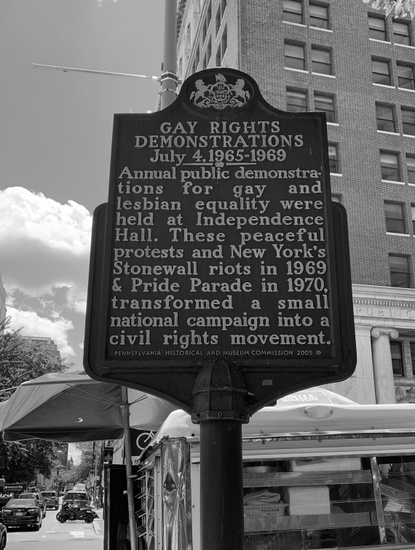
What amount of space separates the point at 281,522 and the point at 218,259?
2.74m

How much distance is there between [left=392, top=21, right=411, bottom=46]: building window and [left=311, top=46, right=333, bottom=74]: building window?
170 inches

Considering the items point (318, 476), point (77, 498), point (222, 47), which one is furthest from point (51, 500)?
point (318, 476)

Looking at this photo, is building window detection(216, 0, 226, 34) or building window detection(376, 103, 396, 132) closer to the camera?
building window detection(376, 103, 396, 132)

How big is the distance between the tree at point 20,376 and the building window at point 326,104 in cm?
2004

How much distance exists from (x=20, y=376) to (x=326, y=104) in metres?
22.0

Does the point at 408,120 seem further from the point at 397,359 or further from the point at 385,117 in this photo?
the point at 397,359

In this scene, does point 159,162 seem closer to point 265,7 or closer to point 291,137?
point 291,137

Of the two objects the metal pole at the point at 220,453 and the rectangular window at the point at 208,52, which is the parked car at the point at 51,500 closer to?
the rectangular window at the point at 208,52

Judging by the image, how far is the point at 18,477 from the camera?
155ft

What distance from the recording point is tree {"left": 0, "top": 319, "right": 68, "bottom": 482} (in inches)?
1293

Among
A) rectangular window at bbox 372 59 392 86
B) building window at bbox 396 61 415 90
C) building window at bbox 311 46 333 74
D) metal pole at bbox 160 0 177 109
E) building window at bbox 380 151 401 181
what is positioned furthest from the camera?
building window at bbox 396 61 415 90

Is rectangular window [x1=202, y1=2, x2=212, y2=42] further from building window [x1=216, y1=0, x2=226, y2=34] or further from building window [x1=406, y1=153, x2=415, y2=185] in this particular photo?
building window [x1=406, y1=153, x2=415, y2=185]

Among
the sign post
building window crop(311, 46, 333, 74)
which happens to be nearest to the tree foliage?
building window crop(311, 46, 333, 74)

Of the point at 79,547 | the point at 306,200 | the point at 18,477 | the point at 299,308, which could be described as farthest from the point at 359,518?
the point at 18,477
